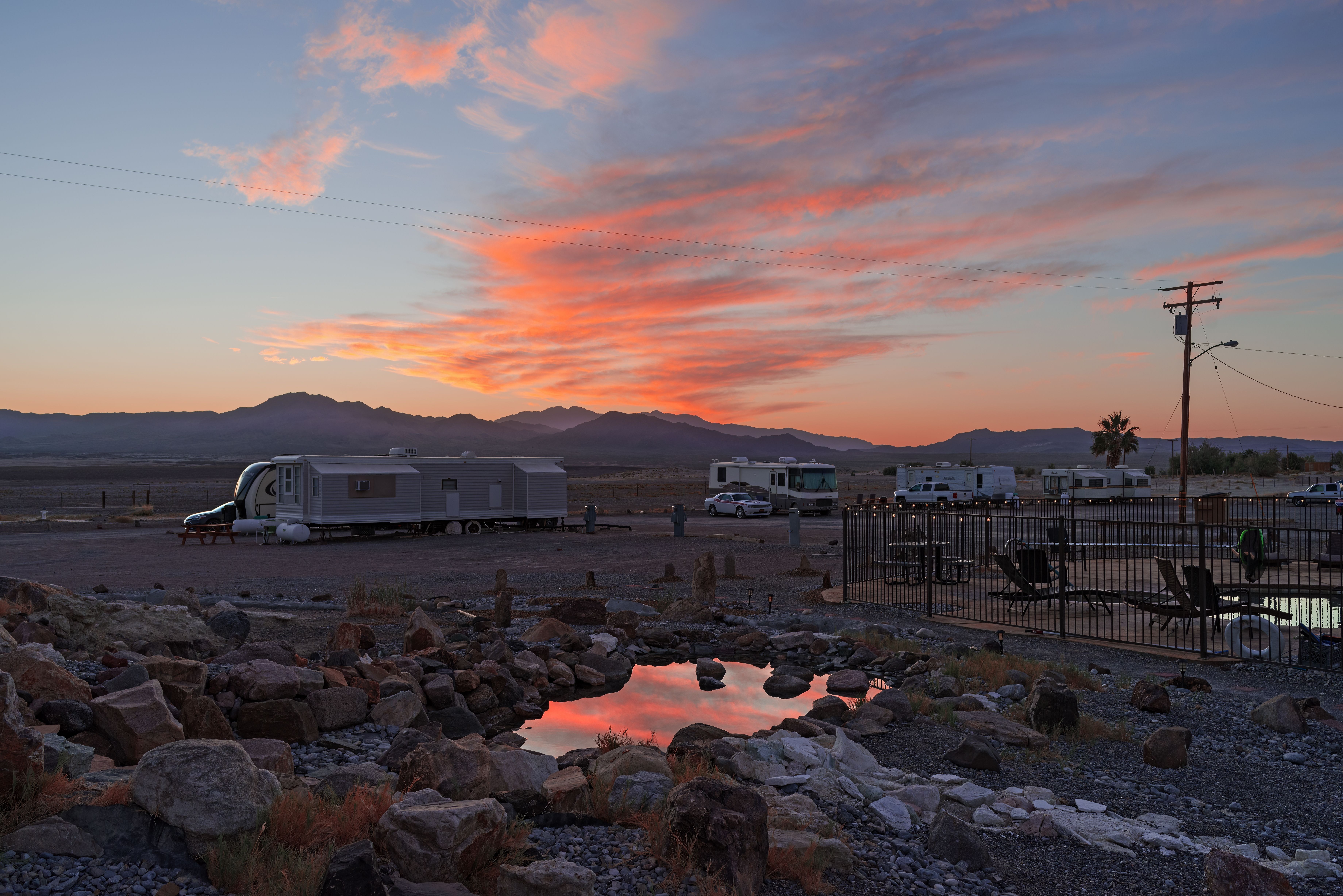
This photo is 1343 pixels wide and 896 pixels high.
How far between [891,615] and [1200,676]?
4835mm

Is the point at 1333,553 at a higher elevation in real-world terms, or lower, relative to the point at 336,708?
higher

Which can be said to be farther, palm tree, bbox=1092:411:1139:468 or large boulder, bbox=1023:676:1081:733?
palm tree, bbox=1092:411:1139:468

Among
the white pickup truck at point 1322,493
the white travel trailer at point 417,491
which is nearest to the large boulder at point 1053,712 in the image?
the white travel trailer at point 417,491

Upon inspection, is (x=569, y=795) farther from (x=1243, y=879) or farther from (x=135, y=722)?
(x=1243, y=879)

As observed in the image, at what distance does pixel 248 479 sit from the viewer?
29.1m

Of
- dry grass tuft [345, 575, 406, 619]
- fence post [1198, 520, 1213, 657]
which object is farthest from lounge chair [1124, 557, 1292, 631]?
dry grass tuft [345, 575, 406, 619]

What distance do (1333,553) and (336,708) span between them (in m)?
16.5

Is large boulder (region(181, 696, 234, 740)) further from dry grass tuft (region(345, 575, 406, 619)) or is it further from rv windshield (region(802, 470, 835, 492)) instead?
rv windshield (region(802, 470, 835, 492))

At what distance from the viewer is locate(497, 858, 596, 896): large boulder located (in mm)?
4184

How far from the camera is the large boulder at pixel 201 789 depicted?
4.45 m

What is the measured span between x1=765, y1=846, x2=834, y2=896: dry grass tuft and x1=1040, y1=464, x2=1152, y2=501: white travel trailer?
44598mm

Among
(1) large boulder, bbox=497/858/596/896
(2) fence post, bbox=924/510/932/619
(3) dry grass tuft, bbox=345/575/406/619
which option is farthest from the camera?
(3) dry grass tuft, bbox=345/575/406/619

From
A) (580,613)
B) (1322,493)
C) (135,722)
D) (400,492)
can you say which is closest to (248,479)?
(400,492)

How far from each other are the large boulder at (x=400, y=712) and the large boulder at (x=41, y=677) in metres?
2.40
